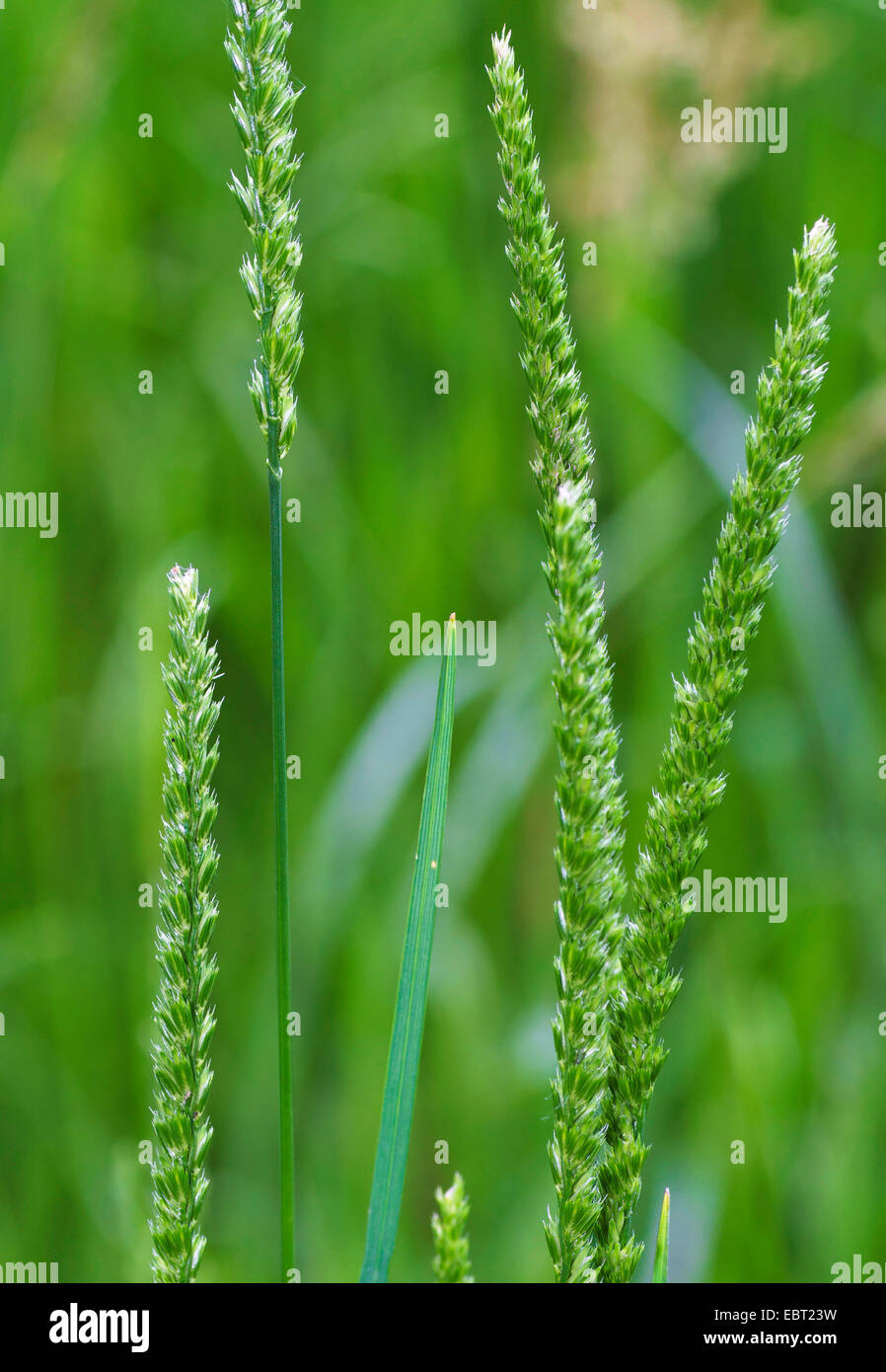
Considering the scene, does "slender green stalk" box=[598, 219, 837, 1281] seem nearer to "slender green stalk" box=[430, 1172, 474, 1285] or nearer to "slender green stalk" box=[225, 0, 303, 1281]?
"slender green stalk" box=[430, 1172, 474, 1285]

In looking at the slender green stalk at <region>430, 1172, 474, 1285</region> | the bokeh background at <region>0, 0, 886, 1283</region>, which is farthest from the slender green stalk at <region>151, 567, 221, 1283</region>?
the bokeh background at <region>0, 0, 886, 1283</region>

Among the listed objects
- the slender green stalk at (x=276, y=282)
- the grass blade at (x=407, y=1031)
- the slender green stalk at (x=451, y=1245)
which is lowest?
the slender green stalk at (x=451, y=1245)

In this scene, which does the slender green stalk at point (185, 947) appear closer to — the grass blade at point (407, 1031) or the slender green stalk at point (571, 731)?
the grass blade at point (407, 1031)

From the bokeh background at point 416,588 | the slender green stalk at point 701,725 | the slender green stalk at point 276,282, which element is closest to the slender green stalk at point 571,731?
the slender green stalk at point 701,725

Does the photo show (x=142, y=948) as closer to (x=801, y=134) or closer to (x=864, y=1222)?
(x=864, y=1222)
